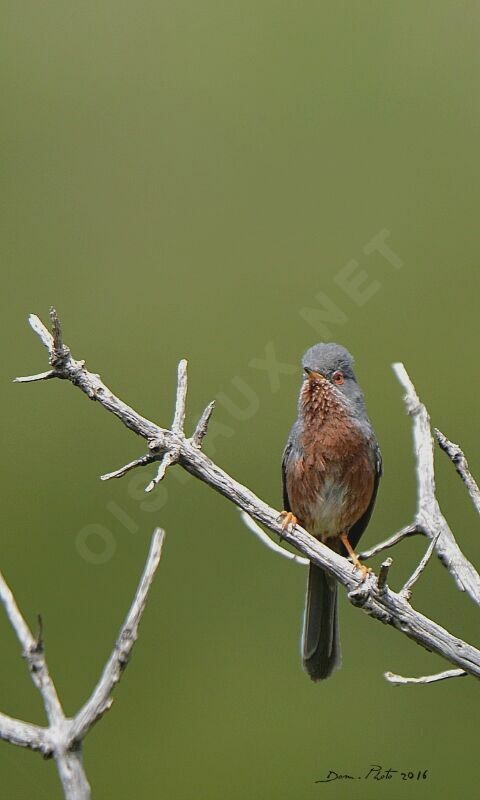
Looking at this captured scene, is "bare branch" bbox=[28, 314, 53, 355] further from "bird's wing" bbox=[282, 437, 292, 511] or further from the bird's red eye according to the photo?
"bird's wing" bbox=[282, 437, 292, 511]

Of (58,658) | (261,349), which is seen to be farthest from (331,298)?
(58,658)

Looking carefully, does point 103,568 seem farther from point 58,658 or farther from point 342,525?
point 342,525

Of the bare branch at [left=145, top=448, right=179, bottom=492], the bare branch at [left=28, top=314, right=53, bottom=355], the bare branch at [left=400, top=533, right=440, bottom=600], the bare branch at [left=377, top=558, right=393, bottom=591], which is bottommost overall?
the bare branch at [left=400, top=533, right=440, bottom=600]

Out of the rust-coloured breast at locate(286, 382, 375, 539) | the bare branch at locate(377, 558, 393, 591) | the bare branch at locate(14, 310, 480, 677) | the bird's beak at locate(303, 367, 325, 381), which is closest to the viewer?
the bare branch at locate(377, 558, 393, 591)

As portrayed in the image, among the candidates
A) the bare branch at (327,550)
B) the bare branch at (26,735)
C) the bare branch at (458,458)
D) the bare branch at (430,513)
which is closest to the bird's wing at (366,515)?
the bare branch at (430,513)

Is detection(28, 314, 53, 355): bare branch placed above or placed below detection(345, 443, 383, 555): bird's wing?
above

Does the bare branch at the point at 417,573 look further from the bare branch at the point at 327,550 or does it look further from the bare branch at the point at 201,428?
the bare branch at the point at 201,428

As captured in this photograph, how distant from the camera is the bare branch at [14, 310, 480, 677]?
4047 millimetres

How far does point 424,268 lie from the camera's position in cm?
1251

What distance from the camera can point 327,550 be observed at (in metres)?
4.47

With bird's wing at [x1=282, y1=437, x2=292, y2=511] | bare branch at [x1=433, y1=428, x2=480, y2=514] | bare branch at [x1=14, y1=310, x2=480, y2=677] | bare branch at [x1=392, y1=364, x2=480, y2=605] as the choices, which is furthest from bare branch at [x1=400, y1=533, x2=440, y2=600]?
bird's wing at [x1=282, y1=437, x2=292, y2=511]

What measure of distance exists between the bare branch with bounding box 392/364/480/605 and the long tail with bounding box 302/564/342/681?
128 cm

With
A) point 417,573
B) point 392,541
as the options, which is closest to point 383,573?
point 417,573

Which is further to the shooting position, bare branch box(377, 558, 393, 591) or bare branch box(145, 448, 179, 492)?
bare branch box(145, 448, 179, 492)
